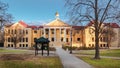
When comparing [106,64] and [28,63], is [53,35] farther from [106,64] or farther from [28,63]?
[28,63]

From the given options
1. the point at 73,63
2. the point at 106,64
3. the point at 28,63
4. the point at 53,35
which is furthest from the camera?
the point at 53,35

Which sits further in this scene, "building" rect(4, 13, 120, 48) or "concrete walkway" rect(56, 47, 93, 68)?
"building" rect(4, 13, 120, 48)

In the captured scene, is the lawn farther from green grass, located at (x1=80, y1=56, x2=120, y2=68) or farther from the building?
the building

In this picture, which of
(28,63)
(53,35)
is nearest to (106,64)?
(28,63)

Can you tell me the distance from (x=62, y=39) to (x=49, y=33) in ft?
19.5

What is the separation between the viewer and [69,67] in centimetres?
2255

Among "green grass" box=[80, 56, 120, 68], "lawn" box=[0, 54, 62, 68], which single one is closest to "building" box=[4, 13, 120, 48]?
"green grass" box=[80, 56, 120, 68]

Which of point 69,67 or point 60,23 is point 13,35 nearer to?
point 60,23

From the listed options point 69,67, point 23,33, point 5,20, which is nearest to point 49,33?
point 23,33

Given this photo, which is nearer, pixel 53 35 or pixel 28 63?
pixel 28 63

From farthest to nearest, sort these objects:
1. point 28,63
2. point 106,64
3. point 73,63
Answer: point 73,63
point 106,64
point 28,63

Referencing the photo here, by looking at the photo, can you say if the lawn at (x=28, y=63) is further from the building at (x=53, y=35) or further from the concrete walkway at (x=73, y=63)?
the building at (x=53, y=35)

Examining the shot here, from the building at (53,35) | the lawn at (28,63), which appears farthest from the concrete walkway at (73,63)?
the building at (53,35)

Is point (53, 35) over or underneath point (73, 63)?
over
